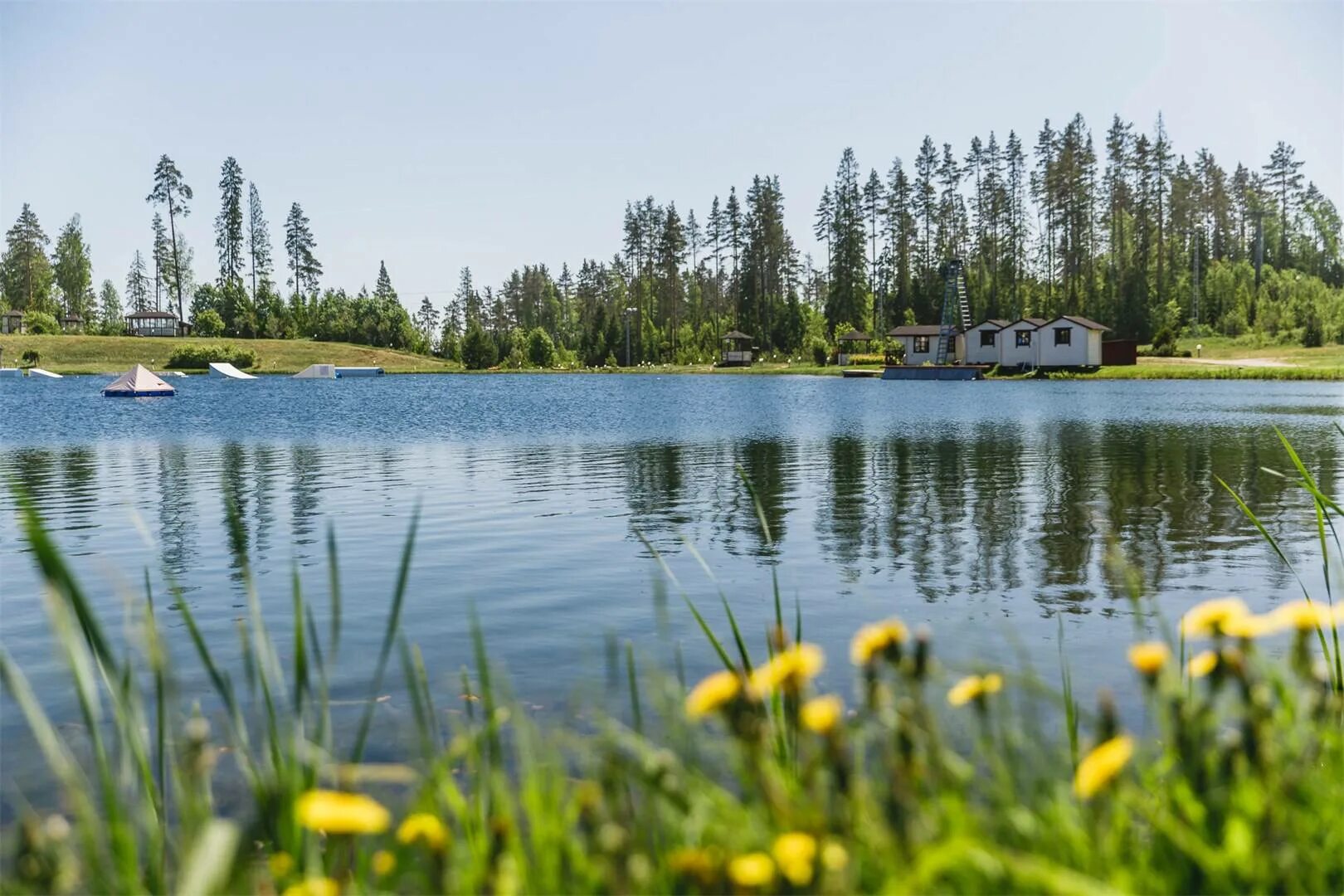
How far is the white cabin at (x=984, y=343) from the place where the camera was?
74.5 m

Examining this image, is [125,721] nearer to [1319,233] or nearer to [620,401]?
[620,401]

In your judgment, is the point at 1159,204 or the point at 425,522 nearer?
the point at 425,522

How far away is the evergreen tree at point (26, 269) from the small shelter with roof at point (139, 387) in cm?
6906

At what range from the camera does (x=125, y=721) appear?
219 cm

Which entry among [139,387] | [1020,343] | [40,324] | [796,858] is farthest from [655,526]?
[40,324]

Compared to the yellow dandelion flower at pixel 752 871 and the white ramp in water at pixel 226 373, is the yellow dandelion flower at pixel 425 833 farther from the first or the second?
the white ramp in water at pixel 226 373

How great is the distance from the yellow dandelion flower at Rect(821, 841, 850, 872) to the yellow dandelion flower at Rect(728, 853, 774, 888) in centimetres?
7

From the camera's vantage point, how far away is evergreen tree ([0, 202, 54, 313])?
360 feet

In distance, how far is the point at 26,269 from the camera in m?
110

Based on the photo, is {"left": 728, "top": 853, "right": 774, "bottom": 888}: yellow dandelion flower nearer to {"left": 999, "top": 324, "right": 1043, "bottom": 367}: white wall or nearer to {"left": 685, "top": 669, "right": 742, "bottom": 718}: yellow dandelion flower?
{"left": 685, "top": 669, "right": 742, "bottom": 718}: yellow dandelion flower

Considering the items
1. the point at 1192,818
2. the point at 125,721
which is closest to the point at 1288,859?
the point at 1192,818

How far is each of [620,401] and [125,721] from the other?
42703mm

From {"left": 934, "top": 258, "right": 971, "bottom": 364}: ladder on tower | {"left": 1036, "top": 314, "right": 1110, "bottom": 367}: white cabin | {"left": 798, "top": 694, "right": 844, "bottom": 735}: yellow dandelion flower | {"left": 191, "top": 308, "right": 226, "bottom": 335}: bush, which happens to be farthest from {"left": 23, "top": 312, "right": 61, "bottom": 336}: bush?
{"left": 798, "top": 694, "right": 844, "bottom": 735}: yellow dandelion flower

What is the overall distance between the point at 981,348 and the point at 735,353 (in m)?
22.7
